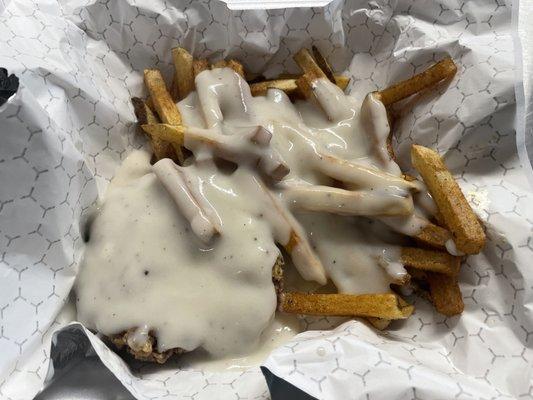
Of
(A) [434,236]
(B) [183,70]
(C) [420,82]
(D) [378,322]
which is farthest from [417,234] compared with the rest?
(B) [183,70]

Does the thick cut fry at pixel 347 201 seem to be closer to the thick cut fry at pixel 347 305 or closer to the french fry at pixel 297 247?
the french fry at pixel 297 247

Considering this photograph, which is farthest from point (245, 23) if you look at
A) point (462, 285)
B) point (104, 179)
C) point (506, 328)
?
point (506, 328)

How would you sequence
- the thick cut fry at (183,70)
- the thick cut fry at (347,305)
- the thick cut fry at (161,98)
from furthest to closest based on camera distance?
the thick cut fry at (183,70)
the thick cut fry at (161,98)
the thick cut fry at (347,305)

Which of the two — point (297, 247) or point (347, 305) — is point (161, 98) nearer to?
point (297, 247)

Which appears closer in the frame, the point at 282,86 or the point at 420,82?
the point at 420,82

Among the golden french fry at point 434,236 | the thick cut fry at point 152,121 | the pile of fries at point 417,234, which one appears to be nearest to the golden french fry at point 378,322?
the pile of fries at point 417,234
